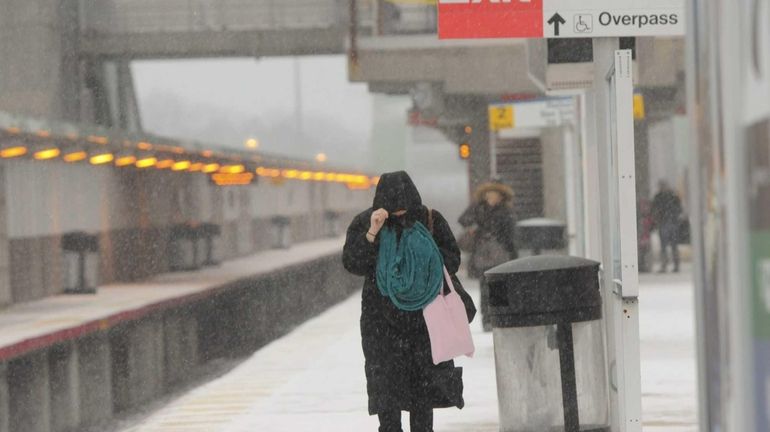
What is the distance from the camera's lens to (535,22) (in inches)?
321

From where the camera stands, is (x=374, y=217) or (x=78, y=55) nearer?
(x=374, y=217)

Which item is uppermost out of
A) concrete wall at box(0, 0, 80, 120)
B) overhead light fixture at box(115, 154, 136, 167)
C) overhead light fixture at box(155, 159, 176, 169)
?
concrete wall at box(0, 0, 80, 120)

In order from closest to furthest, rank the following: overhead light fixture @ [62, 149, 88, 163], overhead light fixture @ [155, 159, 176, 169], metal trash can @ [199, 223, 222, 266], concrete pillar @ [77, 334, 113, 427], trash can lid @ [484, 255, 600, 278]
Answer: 1. trash can lid @ [484, 255, 600, 278]
2. concrete pillar @ [77, 334, 113, 427]
3. overhead light fixture @ [62, 149, 88, 163]
4. overhead light fixture @ [155, 159, 176, 169]
5. metal trash can @ [199, 223, 222, 266]

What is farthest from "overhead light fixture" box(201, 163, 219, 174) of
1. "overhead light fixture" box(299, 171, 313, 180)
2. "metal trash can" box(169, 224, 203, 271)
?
"overhead light fixture" box(299, 171, 313, 180)

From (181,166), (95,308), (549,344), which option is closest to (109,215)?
(181,166)

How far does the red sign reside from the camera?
323 inches

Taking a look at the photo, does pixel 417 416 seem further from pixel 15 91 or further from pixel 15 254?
pixel 15 91

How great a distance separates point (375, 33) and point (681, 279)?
22.6 ft

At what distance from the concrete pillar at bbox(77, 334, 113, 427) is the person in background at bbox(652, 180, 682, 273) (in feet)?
35.4

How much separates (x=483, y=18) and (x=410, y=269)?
5.61ft

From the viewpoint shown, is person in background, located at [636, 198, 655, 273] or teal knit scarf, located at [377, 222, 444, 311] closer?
teal knit scarf, located at [377, 222, 444, 311]

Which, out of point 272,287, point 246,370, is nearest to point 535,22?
point 246,370

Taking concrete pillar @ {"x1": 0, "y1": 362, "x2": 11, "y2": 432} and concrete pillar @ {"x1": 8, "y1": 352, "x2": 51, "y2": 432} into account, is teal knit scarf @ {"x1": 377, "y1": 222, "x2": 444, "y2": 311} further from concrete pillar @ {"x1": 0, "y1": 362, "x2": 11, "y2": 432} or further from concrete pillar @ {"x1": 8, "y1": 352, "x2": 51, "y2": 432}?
concrete pillar @ {"x1": 8, "y1": 352, "x2": 51, "y2": 432}

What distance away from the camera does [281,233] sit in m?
64.9
